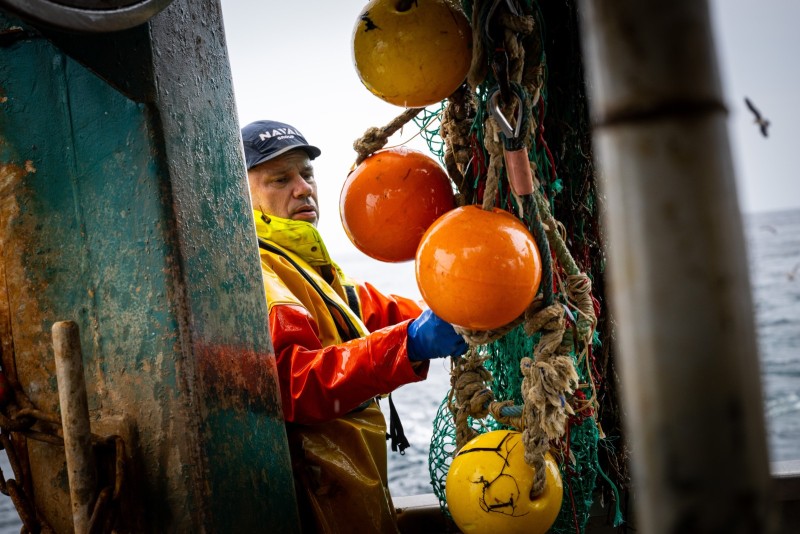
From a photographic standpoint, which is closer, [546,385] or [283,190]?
[546,385]

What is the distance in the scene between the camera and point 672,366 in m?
0.71

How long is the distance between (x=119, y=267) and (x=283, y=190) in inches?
69.6

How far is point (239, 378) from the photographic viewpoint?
2.09 metres

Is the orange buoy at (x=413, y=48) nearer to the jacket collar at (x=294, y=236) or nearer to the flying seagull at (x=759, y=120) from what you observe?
the flying seagull at (x=759, y=120)

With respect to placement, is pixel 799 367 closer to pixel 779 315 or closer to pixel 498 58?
pixel 779 315

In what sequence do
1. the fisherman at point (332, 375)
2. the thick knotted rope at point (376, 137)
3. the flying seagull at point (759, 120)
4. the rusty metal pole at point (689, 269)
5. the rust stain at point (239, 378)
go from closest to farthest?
the rusty metal pole at point (689, 269) < the flying seagull at point (759, 120) < the rust stain at point (239, 378) < the thick knotted rope at point (376, 137) < the fisherman at point (332, 375)

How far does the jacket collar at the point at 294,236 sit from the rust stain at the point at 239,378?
3.61 ft

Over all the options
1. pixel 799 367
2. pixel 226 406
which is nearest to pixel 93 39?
pixel 226 406

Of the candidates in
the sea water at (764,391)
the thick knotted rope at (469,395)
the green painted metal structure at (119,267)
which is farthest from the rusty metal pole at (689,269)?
the thick knotted rope at (469,395)

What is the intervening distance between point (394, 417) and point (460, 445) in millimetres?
1060

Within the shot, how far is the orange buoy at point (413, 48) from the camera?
1.91 metres

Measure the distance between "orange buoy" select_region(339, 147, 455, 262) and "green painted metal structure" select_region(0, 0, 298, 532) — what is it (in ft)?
1.68

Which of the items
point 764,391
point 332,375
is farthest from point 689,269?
point 332,375

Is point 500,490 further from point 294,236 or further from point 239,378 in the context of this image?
point 294,236
